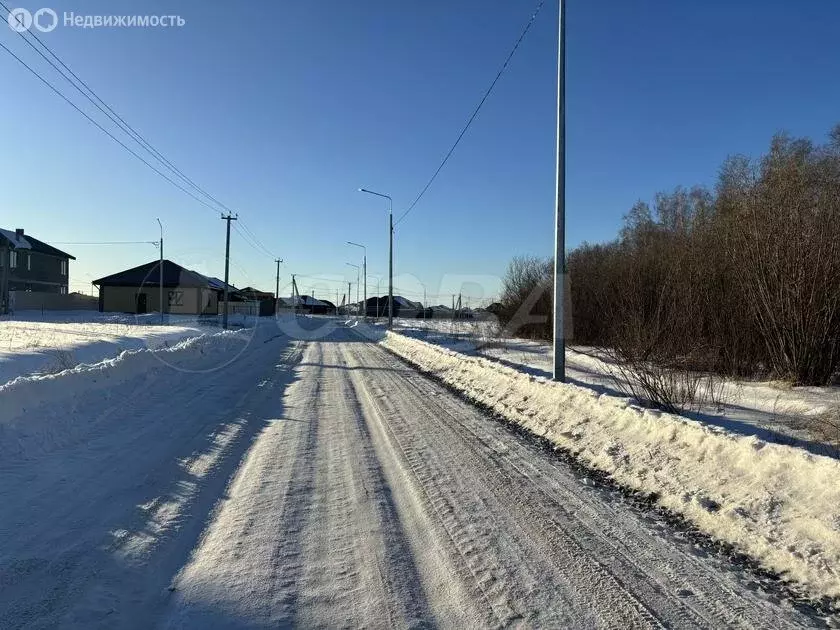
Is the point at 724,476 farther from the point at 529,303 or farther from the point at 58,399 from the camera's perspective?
the point at 529,303

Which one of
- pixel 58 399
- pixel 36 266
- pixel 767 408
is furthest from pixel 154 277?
pixel 767 408

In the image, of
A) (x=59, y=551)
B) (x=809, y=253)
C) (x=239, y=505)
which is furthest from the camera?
(x=809, y=253)

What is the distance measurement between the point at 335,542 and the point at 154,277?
68118 millimetres

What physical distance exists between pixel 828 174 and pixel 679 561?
1434cm

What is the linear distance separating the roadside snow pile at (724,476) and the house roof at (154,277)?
63.1 meters

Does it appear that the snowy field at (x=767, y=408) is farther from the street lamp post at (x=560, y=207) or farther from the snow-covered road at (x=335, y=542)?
the snow-covered road at (x=335, y=542)

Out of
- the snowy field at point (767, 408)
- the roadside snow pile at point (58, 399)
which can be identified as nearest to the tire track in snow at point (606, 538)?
the snowy field at point (767, 408)

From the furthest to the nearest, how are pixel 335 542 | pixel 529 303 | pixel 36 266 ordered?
pixel 36 266 < pixel 529 303 < pixel 335 542

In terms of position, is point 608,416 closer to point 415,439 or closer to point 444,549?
point 415,439

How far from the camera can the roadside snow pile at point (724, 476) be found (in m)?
4.28

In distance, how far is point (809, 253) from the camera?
1214 centimetres

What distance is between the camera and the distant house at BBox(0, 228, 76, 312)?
5491 centimetres

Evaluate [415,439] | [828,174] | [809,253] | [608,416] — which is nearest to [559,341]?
[608,416]

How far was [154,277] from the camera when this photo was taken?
65.1m
